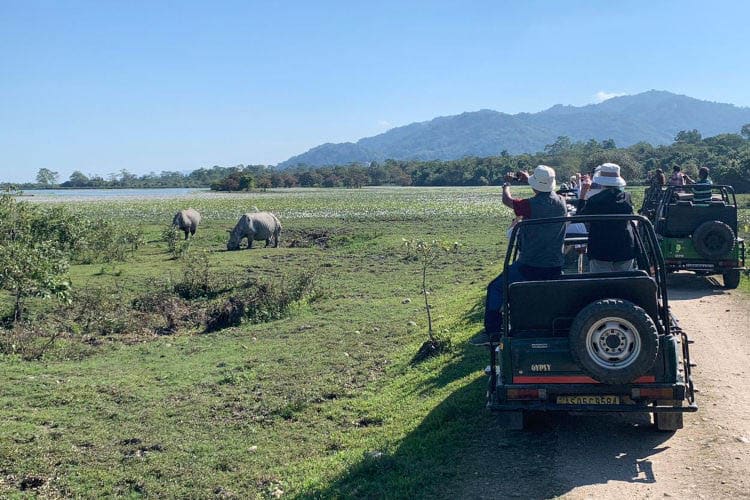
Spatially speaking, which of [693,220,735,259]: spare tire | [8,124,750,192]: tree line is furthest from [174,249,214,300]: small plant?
[8,124,750,192]: tree line

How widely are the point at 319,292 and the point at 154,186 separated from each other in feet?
520

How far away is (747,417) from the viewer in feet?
20.0

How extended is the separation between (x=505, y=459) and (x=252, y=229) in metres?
21.9

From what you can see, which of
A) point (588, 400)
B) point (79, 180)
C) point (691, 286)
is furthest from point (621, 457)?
point (79, 180)

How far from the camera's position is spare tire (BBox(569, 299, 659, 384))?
505cm

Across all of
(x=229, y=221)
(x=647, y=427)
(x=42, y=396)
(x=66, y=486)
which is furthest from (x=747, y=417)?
(x=229, y=221)

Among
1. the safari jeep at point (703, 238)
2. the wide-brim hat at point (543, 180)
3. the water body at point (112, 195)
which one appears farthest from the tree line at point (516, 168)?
the wide-brim hat at point (543, 180)

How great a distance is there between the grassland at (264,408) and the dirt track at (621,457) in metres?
0.39

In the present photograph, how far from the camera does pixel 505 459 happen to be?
18.3 feet

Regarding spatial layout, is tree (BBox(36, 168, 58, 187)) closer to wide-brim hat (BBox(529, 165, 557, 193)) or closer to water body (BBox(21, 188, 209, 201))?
water body (BBox(21, 188, 209, 201))

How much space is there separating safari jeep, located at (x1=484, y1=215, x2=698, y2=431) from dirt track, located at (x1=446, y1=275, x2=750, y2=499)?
0.36m

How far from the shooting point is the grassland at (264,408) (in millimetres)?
6332

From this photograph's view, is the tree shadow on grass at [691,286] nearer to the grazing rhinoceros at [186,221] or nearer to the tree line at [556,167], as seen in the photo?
the grazing rhinoceros at [186,221]

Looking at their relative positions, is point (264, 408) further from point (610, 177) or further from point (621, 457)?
point (610, 177)
